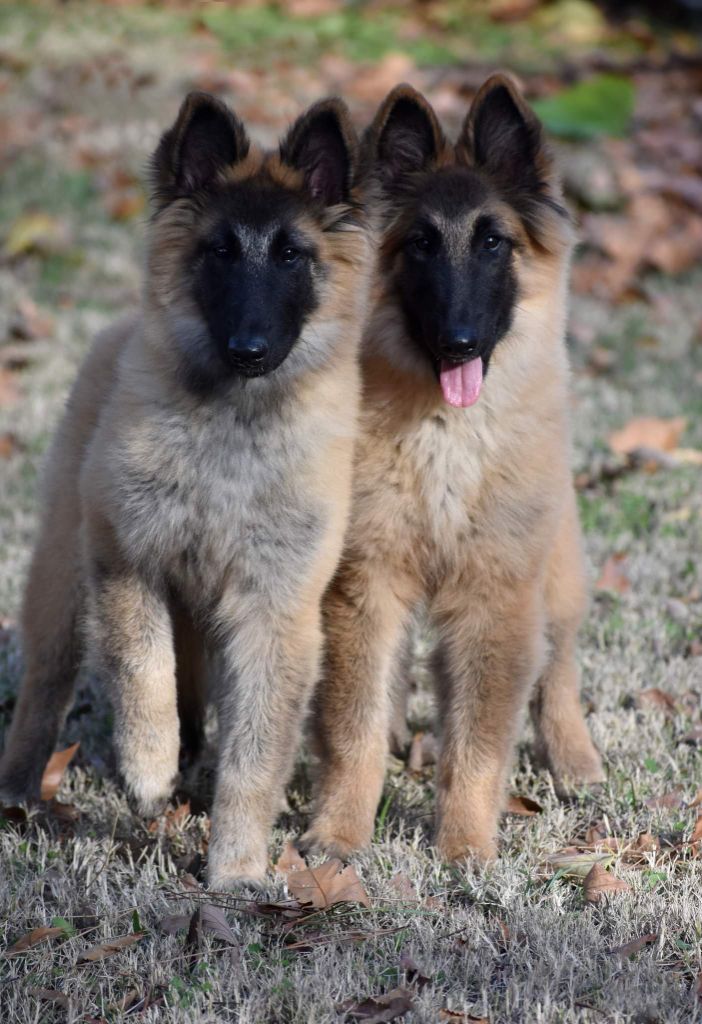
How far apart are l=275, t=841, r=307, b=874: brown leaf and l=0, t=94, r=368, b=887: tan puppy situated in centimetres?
19

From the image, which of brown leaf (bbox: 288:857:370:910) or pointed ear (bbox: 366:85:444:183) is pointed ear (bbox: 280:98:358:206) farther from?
brown leaf (bbox: 288:857:370:910)

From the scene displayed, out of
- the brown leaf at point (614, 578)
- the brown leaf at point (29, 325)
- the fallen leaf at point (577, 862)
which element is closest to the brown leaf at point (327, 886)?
the fallen leaf at point (577, 862)

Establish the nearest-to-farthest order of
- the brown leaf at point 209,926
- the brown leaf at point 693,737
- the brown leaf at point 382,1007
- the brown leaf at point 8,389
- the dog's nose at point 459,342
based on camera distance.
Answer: the brown leaf at point 382,1007 < the brown leaf at point 209,926 < the dog's nose at point 459,342 < the brown leaf at point 693,737 < the brown leaf at point 8,389

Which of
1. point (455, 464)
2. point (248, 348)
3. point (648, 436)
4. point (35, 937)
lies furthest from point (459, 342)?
point (648, 436)

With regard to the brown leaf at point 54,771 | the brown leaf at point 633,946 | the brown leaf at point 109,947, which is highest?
the brown leaf at point 633,946

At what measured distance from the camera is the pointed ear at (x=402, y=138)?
4160 millimetres

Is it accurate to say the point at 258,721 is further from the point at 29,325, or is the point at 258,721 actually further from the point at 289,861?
the point at 29,325

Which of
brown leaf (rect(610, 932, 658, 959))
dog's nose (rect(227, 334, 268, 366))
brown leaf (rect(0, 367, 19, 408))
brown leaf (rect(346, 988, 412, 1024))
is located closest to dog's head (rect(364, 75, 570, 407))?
dog's nose (rect(227, 334, 268, 366))

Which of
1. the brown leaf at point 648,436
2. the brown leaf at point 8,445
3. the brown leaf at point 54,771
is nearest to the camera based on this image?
the brown leaf at point 54,771

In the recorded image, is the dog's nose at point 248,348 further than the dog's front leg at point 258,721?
No

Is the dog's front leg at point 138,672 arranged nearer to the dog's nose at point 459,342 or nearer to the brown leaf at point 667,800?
the dog's nose at point 459,342

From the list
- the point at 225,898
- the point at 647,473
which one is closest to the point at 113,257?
the point at 647,473

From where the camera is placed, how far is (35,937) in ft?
10.8

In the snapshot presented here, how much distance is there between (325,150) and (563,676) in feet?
6.61
